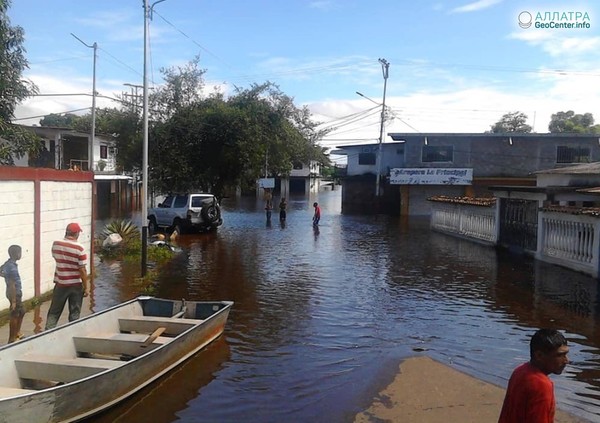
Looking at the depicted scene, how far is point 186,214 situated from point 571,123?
187 feet

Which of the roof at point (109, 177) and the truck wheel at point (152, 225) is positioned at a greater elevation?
the roof at point (109, 177)

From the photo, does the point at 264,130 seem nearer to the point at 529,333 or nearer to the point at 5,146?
the point at 5,146

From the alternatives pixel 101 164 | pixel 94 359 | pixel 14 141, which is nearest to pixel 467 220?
pixel 14 141

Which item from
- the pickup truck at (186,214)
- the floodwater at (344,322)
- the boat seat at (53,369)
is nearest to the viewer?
the boat seat at (53,369)

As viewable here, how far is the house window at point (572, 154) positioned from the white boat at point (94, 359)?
34937 millimetres

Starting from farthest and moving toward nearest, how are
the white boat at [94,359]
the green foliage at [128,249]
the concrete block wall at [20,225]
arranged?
the green foliage at [128,249], the concrete block wall at [20,225], the white boat at [94,359]

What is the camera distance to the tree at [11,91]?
12891 mm

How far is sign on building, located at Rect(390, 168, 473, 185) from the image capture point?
1518 inches

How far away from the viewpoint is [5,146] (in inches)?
509

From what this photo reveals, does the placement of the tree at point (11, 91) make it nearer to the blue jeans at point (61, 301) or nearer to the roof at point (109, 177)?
the blue jeans at point (61, 301)

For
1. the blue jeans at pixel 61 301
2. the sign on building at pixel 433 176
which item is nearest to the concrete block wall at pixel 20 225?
the blue jeans at pixel 61 301

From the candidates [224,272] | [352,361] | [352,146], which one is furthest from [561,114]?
[352,361]

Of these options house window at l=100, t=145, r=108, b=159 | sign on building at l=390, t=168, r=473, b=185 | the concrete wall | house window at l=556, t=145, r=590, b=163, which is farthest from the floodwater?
house window at l=100, t=145, r=108, b=159

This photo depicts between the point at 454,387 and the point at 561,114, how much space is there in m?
76.3
